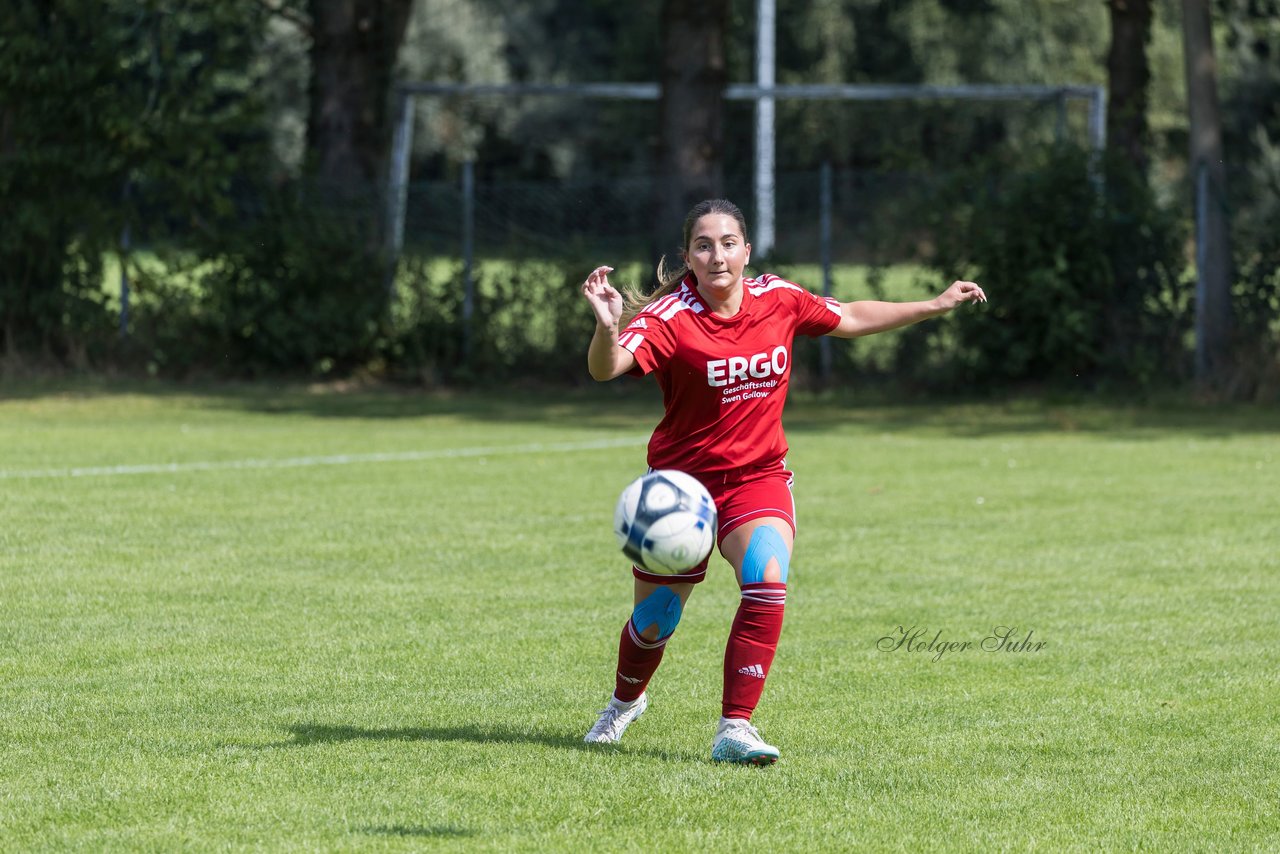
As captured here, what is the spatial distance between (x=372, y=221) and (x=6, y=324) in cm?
465

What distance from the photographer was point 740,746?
579 centimetres

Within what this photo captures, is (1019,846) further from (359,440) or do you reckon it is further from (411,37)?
(411,37)

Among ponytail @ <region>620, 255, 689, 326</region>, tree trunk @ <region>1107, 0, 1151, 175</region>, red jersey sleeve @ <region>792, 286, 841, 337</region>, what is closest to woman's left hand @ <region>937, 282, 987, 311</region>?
red jersey sleeve @ <region>792, 286, 841, 337</region>

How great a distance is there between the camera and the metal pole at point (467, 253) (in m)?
21.1

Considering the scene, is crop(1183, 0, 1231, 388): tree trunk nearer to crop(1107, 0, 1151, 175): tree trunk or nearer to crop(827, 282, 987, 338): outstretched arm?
crop(1107, 0, 1151, 175): tree trunk

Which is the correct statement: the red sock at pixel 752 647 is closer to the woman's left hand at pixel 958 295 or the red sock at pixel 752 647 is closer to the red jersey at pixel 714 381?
the red jersey at pixel 714 381

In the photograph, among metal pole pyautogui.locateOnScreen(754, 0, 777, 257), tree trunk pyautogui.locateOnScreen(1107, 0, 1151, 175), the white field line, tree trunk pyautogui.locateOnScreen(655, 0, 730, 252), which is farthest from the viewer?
tree trunk pyautogui.locateOnScreen(1107, 0, 1151, 175)

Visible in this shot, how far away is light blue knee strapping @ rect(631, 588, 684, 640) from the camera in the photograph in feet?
20.2

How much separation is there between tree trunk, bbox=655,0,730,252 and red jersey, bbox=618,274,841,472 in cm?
1500

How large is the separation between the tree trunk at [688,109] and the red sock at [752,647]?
1547 centimetres

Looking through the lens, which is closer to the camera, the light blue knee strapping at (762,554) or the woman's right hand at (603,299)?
the woman's right hand at (603,299)

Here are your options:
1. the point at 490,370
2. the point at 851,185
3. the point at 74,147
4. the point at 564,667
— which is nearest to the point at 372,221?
the point at 490,370

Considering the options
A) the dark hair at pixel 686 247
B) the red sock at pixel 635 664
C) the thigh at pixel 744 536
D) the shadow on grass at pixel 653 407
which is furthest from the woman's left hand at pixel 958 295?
the shadow on grass at pixel 653 407

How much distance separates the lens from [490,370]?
21.4m
